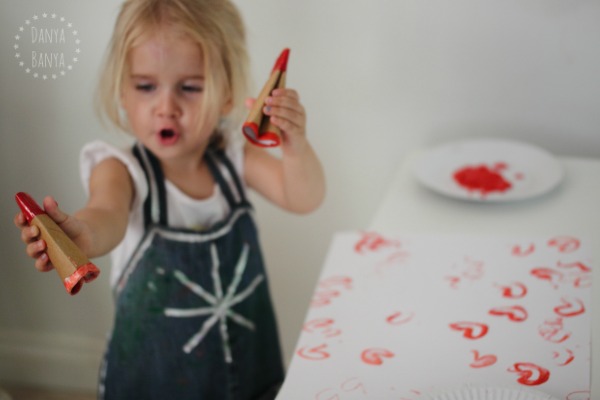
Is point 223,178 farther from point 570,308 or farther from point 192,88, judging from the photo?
point 570,308

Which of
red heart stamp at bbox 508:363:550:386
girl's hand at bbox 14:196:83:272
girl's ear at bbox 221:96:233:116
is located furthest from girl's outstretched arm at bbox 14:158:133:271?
red heart stamp at bbox 508:363:550:386

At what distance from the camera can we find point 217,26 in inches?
23.6

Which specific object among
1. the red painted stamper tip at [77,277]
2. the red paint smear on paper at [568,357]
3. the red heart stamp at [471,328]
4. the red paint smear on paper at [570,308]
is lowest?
the red painted stamper tip at [77,277]

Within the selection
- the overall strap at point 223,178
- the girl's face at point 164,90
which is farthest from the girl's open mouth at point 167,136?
the overall strap at point 223,178

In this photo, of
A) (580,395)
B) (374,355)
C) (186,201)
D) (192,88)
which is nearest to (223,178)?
(186,201)

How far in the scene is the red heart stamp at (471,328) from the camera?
0.57 m

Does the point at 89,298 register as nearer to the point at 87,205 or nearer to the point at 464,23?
the point at 87,205

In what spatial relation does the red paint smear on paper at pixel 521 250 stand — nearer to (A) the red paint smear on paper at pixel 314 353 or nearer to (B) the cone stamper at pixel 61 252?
(A) the red paint smear on paper at pixel 314 353

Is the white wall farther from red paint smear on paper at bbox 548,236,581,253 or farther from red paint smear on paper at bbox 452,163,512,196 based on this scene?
red paint smear on paper at bbox 548,236,581,253

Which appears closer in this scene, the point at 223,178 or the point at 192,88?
the point at 192,88

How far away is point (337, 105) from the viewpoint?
82cm

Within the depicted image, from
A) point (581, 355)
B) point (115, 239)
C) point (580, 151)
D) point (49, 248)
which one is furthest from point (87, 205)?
point (580, 151)

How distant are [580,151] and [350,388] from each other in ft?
1.59

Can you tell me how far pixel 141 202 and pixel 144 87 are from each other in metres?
0.14
